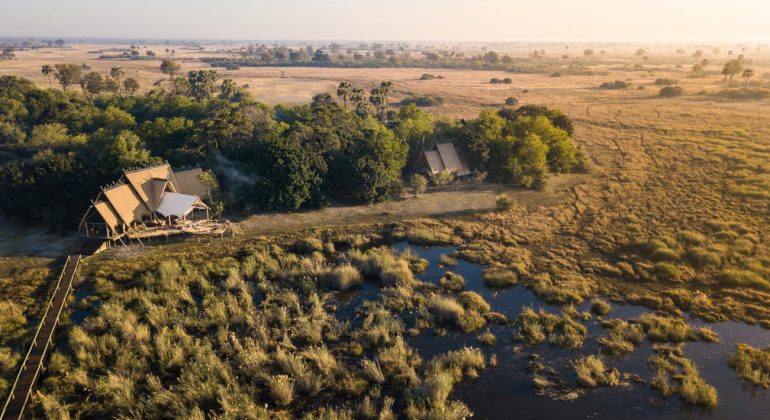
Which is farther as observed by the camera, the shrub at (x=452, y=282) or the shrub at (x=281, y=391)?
the shrub at (x=452, y=282)

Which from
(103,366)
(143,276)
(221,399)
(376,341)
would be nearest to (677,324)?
(376,341)

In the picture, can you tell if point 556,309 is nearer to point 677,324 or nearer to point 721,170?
point 677,324

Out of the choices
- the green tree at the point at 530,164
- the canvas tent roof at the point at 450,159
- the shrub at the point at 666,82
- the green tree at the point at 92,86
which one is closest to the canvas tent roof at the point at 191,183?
the canvas tent roof at the point at 450,159

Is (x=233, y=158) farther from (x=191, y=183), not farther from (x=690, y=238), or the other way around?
(x=690, y=238)

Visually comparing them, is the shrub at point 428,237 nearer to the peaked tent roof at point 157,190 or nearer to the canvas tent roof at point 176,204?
the canvas tent roof at point 176,204

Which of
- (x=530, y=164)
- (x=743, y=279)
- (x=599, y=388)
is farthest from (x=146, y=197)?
(x=743, y=279)

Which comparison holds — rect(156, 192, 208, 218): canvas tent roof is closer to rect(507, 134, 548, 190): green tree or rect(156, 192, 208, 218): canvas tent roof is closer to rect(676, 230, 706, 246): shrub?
rect(507, 134, 548, 190): green tree

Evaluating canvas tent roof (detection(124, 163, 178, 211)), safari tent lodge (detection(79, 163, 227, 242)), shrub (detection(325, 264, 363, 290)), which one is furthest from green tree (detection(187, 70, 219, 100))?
shrub (detection(325, 264, 363, 290))
